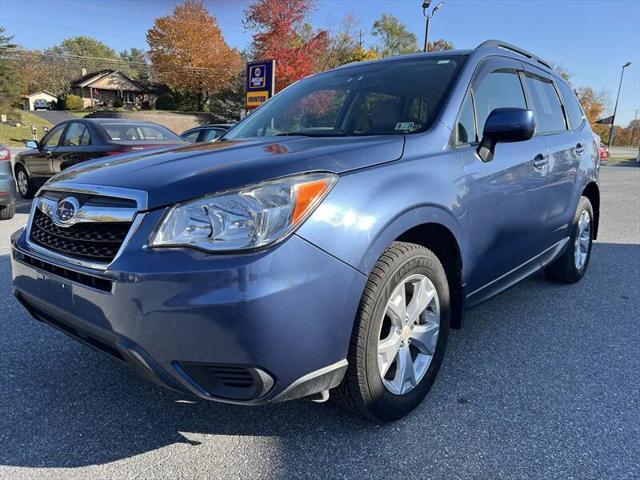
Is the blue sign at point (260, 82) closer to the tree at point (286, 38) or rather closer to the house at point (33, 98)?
the tree at point (286, 38)

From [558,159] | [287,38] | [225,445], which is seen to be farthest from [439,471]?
[287,38]

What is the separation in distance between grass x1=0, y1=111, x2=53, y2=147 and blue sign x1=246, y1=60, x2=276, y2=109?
82.3 ft

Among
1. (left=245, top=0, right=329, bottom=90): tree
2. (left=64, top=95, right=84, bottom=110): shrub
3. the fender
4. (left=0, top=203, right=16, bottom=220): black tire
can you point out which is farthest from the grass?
the fender

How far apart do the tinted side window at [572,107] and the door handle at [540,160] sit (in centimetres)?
108

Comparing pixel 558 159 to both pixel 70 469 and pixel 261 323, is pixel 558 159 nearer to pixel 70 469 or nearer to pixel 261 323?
pixel 261 323

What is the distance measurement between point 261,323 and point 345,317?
35 cm

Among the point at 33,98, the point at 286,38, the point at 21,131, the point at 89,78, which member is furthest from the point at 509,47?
the point at 33,98

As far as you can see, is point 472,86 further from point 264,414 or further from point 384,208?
point 264,414

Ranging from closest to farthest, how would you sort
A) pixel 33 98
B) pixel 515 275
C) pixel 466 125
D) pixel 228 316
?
pixel 228 316
pixel 466 125
pixel 515 275
pixel 33 98

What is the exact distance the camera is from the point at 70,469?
1946 millimetres

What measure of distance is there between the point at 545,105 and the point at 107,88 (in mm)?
74296

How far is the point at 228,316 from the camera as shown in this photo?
160 cm

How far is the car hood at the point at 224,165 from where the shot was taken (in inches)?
68.8

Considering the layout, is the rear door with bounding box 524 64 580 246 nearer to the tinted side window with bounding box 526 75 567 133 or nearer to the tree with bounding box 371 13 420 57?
the tinted side window with bounding box 526 75 567 133
